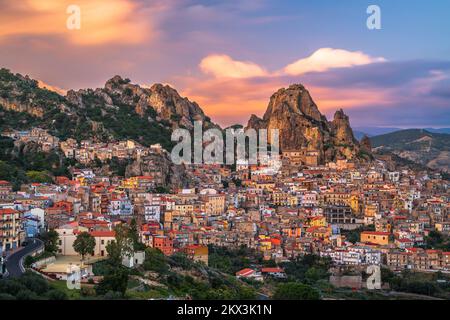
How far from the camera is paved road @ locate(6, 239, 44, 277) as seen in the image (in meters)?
12.9

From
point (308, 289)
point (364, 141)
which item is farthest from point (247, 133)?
point (308, 289)

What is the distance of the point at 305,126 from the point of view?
49.1 m

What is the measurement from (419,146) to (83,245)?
60978mm

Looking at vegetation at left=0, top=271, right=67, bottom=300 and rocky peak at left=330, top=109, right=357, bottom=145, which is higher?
rocky peak at left=330, top=109, right=357, bottom=145

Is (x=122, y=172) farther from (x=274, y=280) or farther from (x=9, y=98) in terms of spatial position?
(x=274, y=280)

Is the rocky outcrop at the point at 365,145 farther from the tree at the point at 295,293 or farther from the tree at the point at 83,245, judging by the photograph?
the tree at the point at 83,245

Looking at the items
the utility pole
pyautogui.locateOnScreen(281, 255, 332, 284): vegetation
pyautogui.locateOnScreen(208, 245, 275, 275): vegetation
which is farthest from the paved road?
pyautogui.locateOnScreen(281, 255, 332, 284): vegetation

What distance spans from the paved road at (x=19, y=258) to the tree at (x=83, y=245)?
0.91 metres

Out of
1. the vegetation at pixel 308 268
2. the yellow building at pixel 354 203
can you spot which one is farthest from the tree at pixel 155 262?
the yellow building at pixel 354 203

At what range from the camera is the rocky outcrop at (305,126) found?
47.3 m

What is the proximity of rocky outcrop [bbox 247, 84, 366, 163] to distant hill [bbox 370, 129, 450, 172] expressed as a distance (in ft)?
44.3

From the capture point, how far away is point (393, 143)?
76.3m

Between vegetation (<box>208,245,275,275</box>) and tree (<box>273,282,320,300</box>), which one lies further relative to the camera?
vegetation (<box>208,245,275,275</box>)

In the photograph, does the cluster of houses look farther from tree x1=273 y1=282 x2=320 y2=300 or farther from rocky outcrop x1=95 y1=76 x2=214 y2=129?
rocky outcrop x1=95 y1=76 x2=214 y2=129
